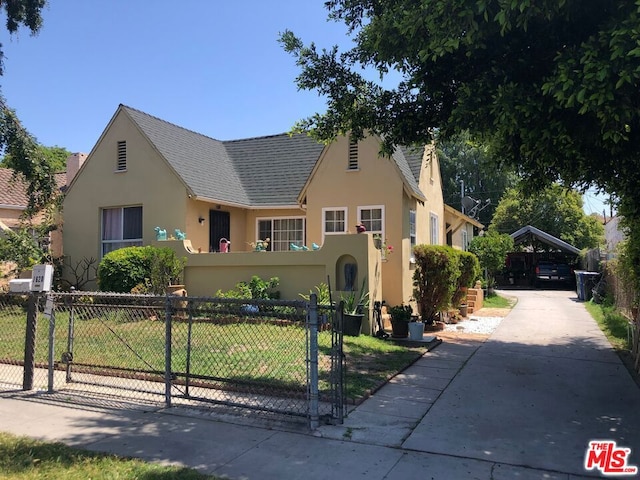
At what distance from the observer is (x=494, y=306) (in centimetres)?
2070

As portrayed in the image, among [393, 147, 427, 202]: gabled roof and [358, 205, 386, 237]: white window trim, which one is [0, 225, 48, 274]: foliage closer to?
[358, 205, 386, 237]: white window trim

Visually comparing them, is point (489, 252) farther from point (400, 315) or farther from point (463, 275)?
point (400, 315)

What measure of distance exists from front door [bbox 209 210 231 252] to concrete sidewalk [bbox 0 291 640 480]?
33.0 ft

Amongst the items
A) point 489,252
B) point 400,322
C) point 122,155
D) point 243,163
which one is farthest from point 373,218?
point 489,252

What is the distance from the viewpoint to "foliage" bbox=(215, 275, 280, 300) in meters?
12.9

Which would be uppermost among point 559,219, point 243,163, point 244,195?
point 559,219

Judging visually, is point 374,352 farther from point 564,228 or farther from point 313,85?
point 564,228

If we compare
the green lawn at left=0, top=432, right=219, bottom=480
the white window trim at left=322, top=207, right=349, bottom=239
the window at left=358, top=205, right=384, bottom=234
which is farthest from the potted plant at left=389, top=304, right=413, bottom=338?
the green lawn at left=0, top=432, right=219, bottom=480

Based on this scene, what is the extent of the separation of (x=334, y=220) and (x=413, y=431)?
415 inches

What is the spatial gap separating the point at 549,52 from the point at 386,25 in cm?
204

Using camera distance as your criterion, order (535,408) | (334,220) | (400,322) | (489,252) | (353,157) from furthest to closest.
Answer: (489,252) < (334,220) < (353,157) < (400,322) < (535,408)

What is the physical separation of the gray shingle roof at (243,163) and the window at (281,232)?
74cm

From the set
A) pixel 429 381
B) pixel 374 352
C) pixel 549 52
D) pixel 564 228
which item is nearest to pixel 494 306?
pixel 374 352

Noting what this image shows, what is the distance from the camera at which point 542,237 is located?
3469 cm
